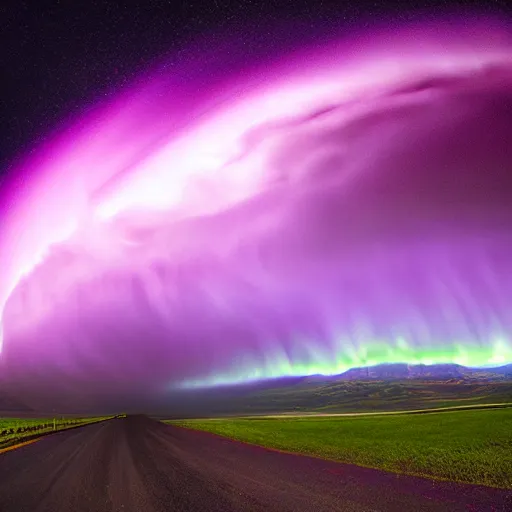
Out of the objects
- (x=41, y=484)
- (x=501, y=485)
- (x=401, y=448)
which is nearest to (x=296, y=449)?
(x=401, y=448)

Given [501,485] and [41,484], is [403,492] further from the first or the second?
[41,484]

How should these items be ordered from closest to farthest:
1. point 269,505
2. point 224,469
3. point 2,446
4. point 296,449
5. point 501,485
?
point 269,505 < point 501,485 < point 224,469 < point 296,449 < point 2,446

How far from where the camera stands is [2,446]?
3497cm

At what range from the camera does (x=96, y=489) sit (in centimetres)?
1447

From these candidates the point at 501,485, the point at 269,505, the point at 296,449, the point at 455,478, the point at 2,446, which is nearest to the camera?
the point at 269,505

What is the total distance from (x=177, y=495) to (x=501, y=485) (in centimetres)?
1274

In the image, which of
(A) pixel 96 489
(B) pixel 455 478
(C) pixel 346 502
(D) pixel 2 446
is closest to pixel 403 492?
(C) pixel 346 502

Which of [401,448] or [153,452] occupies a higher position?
[153,452]

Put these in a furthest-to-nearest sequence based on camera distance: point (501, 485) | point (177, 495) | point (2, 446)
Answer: point (2, 446) < point (501, 485) < point (177, 495)

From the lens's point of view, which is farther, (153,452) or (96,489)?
(153,452)

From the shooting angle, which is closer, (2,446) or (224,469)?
(224,469)

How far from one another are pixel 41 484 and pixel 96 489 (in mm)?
3359

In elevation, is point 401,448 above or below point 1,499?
below

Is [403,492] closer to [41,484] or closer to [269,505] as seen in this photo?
[269,505]
